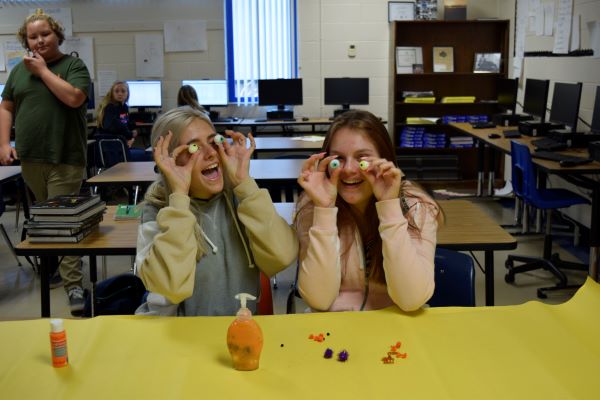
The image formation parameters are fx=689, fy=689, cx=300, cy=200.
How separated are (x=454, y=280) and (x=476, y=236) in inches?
21.6

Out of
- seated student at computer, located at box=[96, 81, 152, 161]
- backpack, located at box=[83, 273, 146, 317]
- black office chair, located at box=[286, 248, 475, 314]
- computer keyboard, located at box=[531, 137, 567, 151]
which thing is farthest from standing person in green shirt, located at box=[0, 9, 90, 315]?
computer keyboard, located at box=[531, 137, 567, 151]

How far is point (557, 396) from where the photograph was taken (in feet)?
4.17

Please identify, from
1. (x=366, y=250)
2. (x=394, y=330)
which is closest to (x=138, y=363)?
(x=394, y=330)

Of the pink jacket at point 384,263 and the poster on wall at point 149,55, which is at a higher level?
the poster on wall at point 149,55

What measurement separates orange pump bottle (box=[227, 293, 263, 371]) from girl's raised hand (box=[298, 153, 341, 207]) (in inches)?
17.8

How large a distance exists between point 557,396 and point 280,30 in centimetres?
666

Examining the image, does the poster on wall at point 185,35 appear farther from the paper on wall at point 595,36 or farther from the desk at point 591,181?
the desk at point 591,181

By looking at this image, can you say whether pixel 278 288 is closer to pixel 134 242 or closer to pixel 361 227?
pixel 134 242

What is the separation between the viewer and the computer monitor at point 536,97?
5.41 m

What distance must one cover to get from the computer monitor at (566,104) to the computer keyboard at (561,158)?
0.55 meters

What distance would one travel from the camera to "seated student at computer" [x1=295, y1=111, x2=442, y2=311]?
1.68m

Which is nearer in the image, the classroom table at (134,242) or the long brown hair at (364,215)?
the long brown hair at (364,215)

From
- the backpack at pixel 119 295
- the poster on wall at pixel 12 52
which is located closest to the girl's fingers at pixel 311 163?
the backpack at pixel 119 295

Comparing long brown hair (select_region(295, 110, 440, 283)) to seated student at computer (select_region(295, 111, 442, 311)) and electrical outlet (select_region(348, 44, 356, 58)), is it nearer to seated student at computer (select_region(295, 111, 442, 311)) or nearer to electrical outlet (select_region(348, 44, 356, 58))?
seated student at computer (select_region(295, 111, 442, 311))
